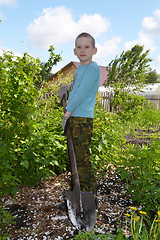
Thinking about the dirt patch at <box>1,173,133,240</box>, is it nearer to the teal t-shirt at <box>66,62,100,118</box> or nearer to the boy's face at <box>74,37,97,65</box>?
the teal t-shirt at <box>66,62,100,118</box>

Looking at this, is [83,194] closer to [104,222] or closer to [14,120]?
[104,222]

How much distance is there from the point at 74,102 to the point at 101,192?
4.46 feet

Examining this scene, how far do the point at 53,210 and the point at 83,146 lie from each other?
0.78 metres

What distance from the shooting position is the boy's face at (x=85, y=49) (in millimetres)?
2158

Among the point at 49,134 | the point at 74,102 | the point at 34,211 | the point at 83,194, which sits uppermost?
the point at 74,102

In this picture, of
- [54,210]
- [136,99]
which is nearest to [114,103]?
[136,99]

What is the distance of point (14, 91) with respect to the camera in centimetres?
253

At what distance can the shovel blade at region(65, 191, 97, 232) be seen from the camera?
198 centimetres

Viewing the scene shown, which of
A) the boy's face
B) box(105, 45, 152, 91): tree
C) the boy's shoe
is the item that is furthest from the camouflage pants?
box(105, 45, 152, 91): tree

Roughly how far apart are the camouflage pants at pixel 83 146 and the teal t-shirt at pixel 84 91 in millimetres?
81

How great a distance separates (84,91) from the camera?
7.00ft

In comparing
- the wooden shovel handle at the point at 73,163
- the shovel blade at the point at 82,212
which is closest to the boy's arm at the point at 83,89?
the wooden shovel handle at the point at 73,163

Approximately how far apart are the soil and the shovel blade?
0.13m

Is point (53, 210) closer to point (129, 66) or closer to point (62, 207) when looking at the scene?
point (62, 207)
